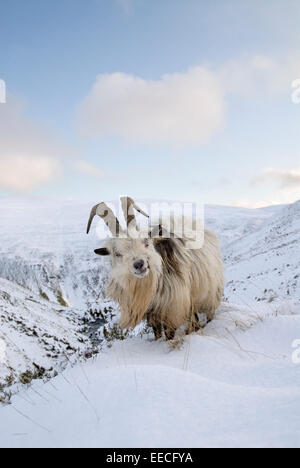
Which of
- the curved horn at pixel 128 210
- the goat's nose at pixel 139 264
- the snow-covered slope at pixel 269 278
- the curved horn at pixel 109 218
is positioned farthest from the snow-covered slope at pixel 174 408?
the snow-covered slope at pixel 269 278

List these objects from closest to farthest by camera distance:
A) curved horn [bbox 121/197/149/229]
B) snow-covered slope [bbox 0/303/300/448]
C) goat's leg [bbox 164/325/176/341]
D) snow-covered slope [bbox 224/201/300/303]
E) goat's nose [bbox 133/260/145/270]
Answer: snow-covered slope [bbox 0/303/300/448] < goat's nose [bbox 133/260/145/270] < goat's leg [bbox 164/325/176/341] < curved horn [bbox 121/197/149/229] < snow-covered slope [bbox 224/201/300/303]

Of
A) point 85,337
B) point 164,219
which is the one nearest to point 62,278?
point 85,337

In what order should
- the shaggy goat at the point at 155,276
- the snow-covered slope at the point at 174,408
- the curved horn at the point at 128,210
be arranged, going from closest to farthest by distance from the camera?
the snow-covered slope at the point at 174,408 < the shaggy goat at the point at 155,276 < the curved horn at the point at 128,210

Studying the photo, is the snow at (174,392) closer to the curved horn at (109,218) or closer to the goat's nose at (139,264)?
the curved horn at (109,218)

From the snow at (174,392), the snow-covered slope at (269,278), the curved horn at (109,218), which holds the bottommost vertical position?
the snow-covered slope at (269,278)

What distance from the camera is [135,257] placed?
4.88 m

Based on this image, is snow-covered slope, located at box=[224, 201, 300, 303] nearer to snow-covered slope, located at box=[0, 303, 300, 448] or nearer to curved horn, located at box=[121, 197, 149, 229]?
curved horn, located at box=[121, 197, 149, 229]

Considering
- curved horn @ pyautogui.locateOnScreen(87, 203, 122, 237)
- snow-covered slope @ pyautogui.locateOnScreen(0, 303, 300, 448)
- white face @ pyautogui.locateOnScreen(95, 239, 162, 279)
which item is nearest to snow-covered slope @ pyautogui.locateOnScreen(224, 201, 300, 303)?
white face @ pyautogui.locateOnScreen(95, 239, 162, 279)

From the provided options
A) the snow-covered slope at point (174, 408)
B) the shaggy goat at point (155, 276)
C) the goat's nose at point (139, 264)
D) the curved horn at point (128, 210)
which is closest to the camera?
the snow-covered slope at point (174, 408)

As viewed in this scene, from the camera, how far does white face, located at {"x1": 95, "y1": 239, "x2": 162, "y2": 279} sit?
15.8ft

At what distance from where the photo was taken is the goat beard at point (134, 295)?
202 inches

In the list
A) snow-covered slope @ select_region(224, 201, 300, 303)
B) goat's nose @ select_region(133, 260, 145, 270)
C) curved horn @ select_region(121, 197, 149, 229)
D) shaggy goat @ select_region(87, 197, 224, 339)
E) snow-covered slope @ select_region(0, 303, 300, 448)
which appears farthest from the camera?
snow-covered slope @ select_region(224, 201, 300, 303)

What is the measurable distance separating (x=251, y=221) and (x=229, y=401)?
351 feet
